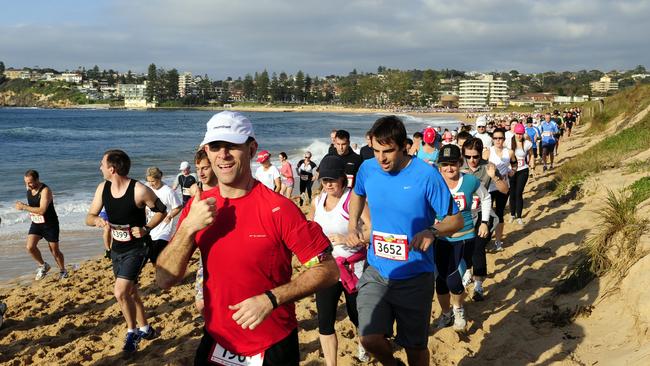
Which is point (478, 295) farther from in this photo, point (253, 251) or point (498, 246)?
point (253, 251)

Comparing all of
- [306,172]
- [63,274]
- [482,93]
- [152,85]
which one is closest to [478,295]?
[63,274]

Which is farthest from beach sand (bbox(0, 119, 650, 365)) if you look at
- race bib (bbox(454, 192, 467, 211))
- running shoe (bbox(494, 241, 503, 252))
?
race bib (bbox(454, 192, 467, 211))

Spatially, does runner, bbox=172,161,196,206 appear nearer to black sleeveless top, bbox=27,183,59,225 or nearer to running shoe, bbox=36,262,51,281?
black sleeveless top, bbox=27,183,59,225

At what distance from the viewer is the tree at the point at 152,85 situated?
19412 cm

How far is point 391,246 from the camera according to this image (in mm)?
3820

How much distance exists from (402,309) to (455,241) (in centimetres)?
158

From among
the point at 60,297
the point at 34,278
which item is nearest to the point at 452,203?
the point at 60,297

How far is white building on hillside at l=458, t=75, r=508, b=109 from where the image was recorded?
188 meters

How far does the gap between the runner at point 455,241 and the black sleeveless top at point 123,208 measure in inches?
122

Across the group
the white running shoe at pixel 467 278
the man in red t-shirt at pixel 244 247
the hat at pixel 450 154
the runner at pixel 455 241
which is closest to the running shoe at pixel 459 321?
the runner at pixel 455 241

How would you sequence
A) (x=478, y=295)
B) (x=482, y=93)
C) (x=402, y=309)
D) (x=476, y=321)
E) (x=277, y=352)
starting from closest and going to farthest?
1. (x=277, y=352)
2. (x=402, y=309)
3. (x=476, y=321)
4. (x=478, y=295)
5. (x=482, y=93)

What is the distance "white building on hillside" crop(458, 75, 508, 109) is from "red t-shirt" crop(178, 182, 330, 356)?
192 m

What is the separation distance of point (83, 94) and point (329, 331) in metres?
219

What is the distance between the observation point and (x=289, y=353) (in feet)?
8.25
